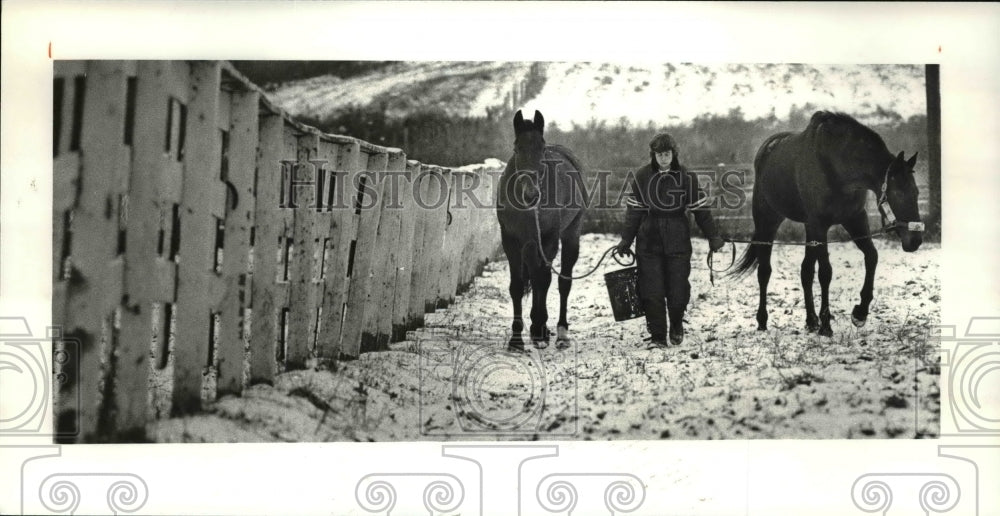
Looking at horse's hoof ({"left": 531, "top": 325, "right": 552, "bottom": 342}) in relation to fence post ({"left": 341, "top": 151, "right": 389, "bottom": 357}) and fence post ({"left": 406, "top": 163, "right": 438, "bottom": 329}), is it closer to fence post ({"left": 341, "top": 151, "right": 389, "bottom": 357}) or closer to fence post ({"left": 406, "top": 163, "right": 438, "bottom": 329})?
fence post ({"left": 406, "top": 163, "right": 438, "bottom": 329})

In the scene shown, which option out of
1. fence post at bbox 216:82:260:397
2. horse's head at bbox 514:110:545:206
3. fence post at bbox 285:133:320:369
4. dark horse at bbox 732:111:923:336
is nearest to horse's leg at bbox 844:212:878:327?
dark horse at bbox 732:111:923:336

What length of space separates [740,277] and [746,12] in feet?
5.75

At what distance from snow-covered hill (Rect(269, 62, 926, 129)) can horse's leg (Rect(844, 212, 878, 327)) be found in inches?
27.6

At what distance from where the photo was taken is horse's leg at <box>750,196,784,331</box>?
6086mm

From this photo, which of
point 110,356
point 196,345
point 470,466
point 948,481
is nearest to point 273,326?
point 196,345

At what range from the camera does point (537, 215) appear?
5961 millimetres

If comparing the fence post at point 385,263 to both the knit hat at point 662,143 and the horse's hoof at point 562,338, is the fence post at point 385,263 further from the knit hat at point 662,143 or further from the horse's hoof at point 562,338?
the knit hat at point 662,143

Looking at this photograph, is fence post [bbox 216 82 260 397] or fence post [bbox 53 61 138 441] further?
fence post [bbox 216 82 260 397]

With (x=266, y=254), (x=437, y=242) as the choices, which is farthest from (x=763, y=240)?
(x=266, y=254)

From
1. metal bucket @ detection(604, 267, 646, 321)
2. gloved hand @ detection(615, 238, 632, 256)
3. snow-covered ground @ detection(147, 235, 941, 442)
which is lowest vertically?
snow-covered ground @ detection(147, 235, 941, 442)

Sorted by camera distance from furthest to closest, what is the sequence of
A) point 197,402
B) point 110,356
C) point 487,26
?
point 487,26, point 197,402, point 110,356

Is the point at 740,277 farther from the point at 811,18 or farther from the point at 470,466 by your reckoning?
the point at 470,466

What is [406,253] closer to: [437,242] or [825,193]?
[437,242]

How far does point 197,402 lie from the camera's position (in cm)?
544
